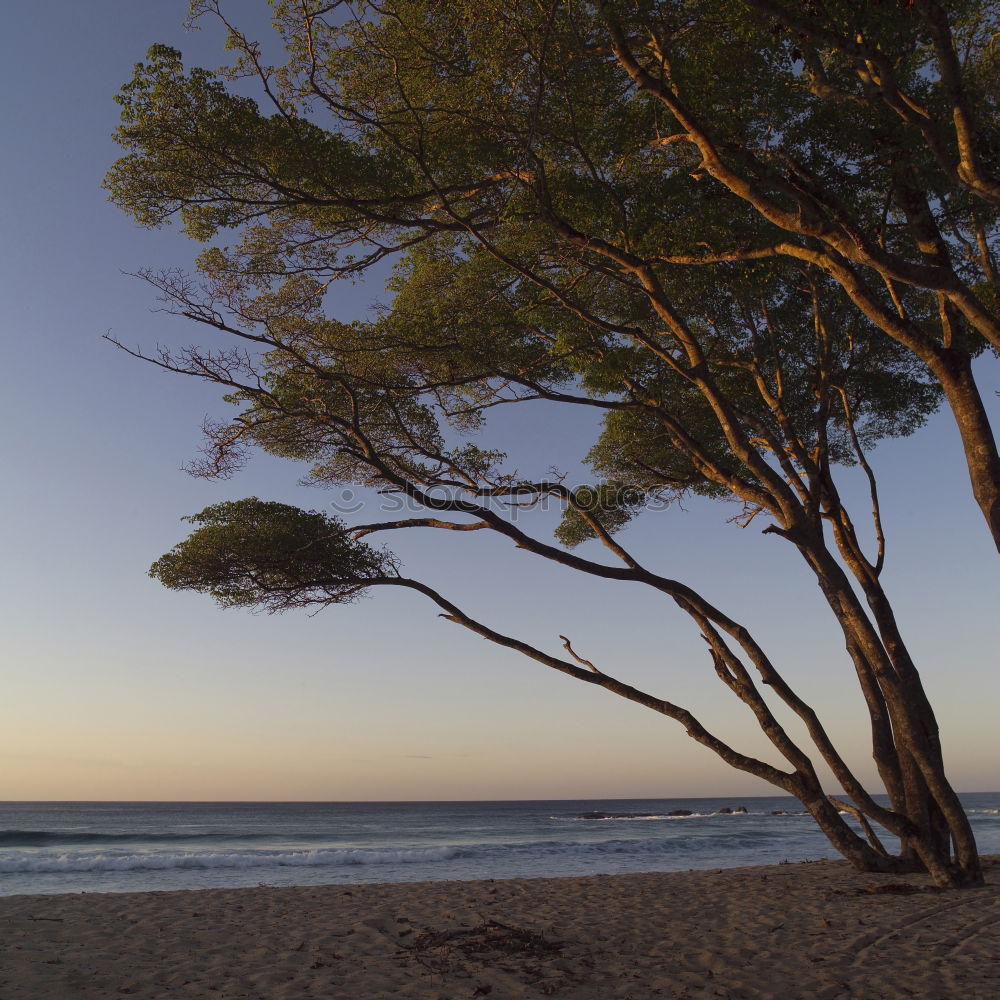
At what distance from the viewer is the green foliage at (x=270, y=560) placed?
293 inches

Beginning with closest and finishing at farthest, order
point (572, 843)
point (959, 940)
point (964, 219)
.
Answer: point (959, 940) → point (964, 219) → point (572, 843)

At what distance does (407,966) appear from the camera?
4879mm

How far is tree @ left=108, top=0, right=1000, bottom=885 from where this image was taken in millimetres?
5551

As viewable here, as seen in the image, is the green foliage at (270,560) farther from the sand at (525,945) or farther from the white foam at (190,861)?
the white foam at (190,861)

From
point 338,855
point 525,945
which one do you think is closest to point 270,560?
point 525,945

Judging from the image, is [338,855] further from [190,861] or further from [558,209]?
[558,209]

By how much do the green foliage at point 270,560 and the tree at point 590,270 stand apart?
0.03m

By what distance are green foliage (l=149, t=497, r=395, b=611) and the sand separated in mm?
2919

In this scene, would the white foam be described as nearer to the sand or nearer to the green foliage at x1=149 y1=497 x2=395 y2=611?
the sand

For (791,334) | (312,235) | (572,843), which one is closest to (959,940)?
(791,334)

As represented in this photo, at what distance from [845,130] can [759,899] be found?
7.04m

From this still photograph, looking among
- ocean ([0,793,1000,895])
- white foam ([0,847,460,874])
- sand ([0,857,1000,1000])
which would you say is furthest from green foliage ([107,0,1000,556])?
white foam ([0,847,460,874])

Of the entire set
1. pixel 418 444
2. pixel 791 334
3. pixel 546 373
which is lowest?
pixel 418 444

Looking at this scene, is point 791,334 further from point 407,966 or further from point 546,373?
point 407,966
